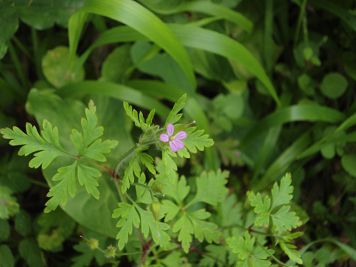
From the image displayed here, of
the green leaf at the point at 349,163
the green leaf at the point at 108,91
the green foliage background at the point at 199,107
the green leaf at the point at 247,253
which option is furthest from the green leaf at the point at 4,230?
the green leaf at the point at 349,163

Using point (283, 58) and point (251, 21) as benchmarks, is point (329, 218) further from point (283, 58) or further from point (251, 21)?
point (251, 21)

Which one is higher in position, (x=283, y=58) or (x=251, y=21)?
(x=251, y=21)

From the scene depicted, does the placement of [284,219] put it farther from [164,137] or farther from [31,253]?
[31,253]

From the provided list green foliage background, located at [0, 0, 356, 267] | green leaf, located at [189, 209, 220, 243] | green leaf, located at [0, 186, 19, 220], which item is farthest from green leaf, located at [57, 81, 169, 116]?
green leaf, located at [189, 209, 220, 243]

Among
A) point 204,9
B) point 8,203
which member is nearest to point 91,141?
point 8,203

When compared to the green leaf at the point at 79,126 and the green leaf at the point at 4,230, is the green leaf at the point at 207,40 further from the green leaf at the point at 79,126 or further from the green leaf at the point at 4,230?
the green leaf at the point at 4,230

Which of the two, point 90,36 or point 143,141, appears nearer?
point 143,141

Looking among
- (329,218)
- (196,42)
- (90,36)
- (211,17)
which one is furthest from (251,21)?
(329,218)
